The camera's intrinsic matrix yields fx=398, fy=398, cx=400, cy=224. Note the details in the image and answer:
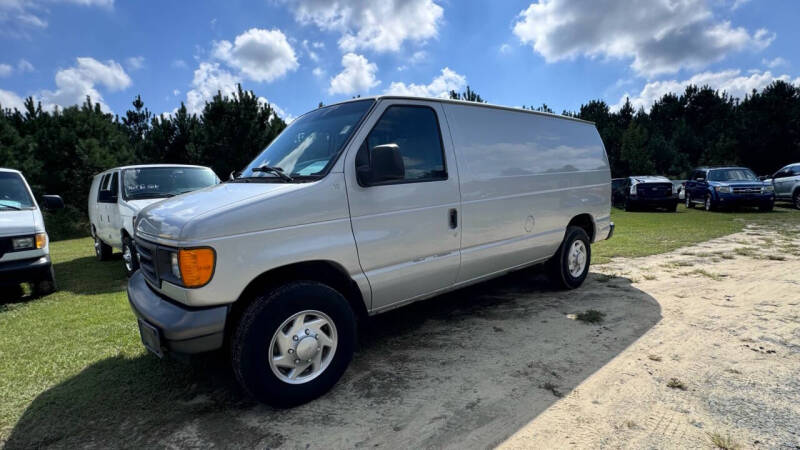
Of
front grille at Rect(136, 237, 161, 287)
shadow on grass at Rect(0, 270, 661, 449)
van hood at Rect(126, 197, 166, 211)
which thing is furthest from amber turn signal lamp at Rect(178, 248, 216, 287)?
van hood at Rect(126, 197, 166, 211)

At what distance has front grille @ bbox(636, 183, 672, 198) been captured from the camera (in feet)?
55.3

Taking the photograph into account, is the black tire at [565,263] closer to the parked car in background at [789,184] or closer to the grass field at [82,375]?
the grass field at [82,375]

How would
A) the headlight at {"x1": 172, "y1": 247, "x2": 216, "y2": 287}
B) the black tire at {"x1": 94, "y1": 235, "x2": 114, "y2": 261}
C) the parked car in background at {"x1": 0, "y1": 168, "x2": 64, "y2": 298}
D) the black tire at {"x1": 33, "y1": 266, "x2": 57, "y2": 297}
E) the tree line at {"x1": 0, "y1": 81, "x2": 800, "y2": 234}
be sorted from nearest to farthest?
→ the headlight at {"x1": 172, "y1": 247, "x2": 216, "y2": 287} < the parked car in background at {"x1": 0, "y1": 168, "x2": 64, "y2": 298} < the black tire at {"x1": 33, "y1": 266, "x2": 57, "y2": 297} < the black tire at {"x1": 94, "y1": 235, "x2": 114, "y2": 261} < the tree line at {"x1": 0, "y1": 81, "x2": 800, "y2": 234}

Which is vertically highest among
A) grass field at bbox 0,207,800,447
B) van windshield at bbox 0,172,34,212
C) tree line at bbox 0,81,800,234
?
tree line at bbox 0,81,800,234

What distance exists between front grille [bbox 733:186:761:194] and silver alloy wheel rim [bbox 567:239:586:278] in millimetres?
13994

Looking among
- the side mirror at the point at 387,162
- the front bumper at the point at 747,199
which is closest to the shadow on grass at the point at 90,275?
the side mirror at the point at 387,162

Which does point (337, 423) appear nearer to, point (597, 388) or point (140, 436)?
point (140, 436)

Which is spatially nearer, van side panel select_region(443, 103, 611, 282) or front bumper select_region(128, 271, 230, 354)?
front bumper select_region(128, 271, 230, 354)

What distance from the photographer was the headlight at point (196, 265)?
2.33 meters

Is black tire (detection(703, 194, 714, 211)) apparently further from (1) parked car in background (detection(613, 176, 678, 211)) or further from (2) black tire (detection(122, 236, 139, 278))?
(2) black tire (detection(122, 236, 139, 278))

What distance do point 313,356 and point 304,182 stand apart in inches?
48.0

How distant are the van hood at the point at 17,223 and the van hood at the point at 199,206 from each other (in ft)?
12.5

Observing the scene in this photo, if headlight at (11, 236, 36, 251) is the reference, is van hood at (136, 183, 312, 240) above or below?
above

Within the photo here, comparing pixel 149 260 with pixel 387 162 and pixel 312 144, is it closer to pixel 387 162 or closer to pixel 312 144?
pixel 312 144
